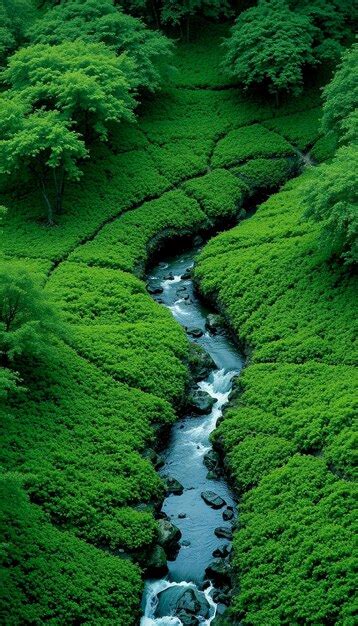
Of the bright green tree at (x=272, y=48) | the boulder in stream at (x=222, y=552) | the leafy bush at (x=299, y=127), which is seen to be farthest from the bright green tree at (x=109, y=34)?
the boulder in stream at (x=222, y=552)

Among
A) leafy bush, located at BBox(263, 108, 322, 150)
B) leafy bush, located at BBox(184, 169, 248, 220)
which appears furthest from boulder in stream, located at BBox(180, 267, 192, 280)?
leafy bush, located at BBox(263, 108, 322, 150)

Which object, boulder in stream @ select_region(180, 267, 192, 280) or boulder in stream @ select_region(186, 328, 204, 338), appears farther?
boulder in stream @ select_region(180, 267, 192, 280)

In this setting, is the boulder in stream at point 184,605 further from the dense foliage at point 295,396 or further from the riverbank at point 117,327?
the dense foliage at point 295,396

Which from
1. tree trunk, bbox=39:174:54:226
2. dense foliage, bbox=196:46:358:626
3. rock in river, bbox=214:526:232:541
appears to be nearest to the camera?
dense foliage, bbox=196:46:358:626

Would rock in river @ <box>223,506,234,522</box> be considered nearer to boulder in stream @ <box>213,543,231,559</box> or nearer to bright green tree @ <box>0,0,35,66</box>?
boulder in stream @ <box>213,543,231,559</box>

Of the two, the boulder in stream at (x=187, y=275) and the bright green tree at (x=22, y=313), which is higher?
the bright green tree at (x=22, y=313)
